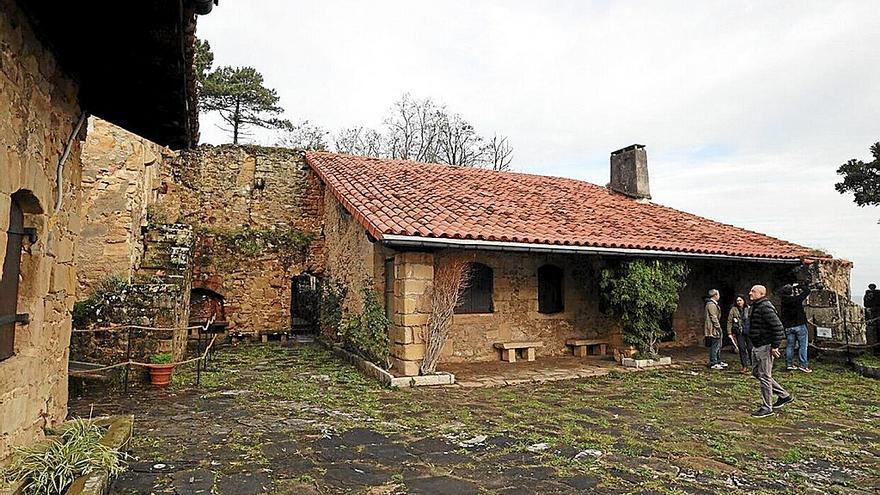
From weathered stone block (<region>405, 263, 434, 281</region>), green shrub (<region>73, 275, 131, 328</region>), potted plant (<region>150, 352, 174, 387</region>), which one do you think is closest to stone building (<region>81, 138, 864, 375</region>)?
weathered stone block (<region>405, 263, 434, 281</region>)

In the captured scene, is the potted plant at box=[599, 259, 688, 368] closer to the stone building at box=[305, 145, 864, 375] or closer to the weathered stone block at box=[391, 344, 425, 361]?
the stone building at box=[305, 145, 864, 375]

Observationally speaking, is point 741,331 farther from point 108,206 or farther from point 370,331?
point 108,206

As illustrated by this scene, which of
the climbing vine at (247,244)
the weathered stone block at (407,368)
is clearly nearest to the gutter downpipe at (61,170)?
the weathered stone block at (407,368)

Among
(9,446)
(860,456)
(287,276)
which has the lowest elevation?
(860,456)

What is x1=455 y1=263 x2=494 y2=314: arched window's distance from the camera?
11016mm

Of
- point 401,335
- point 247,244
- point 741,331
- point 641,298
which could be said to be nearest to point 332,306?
point 247,244

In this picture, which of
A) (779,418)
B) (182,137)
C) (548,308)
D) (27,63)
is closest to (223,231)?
(548,308)

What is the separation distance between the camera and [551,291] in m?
12.1

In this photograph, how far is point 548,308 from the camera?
12031 mm

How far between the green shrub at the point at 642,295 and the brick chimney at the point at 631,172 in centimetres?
539

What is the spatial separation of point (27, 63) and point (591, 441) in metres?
5.54

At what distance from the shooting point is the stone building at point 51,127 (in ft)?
10.4

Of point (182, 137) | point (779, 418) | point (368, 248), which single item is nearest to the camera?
point (182, 137)

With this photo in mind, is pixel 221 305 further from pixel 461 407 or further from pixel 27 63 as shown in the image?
pixel 27 63
